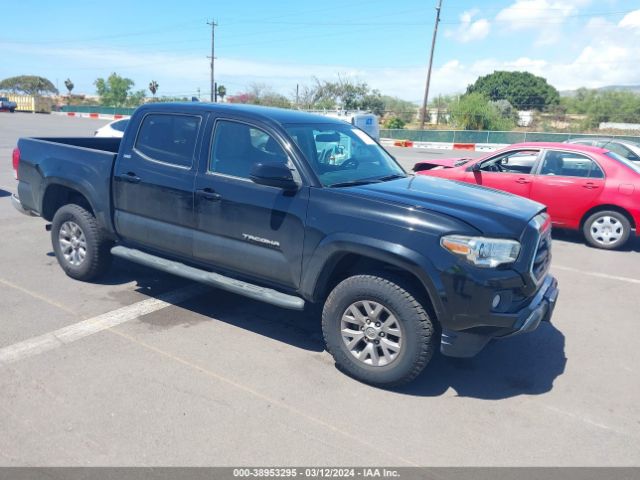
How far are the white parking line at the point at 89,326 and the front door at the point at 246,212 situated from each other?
84 cm

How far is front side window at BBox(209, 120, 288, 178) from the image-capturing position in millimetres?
4465

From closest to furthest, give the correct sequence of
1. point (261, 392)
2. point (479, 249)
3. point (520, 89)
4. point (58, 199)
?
1. point (479, 249)
2. point (261, 392)
3. point (58, 199)
4. point (520, 89)

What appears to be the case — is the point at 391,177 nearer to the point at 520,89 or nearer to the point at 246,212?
the point at 246,212

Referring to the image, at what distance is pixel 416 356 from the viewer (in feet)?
12.1

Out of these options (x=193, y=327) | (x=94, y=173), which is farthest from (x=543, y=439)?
(x=94, y=173)

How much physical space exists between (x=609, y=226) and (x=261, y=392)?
22.4 ft

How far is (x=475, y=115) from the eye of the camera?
44.2 metres

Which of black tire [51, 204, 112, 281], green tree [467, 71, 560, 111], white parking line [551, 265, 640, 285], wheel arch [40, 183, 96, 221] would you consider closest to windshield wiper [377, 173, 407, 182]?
black tire [51, 204, 112, 281]

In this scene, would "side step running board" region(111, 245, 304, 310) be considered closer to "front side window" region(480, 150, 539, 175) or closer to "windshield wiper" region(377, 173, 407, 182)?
"windshield wiper" region(377, 173, 407, 182)

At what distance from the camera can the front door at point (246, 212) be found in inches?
165

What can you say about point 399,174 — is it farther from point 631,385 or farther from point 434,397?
point 631,385

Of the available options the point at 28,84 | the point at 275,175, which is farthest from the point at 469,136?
the point at 28,84

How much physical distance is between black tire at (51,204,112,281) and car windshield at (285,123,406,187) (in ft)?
7.83

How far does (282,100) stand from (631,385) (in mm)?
64899
